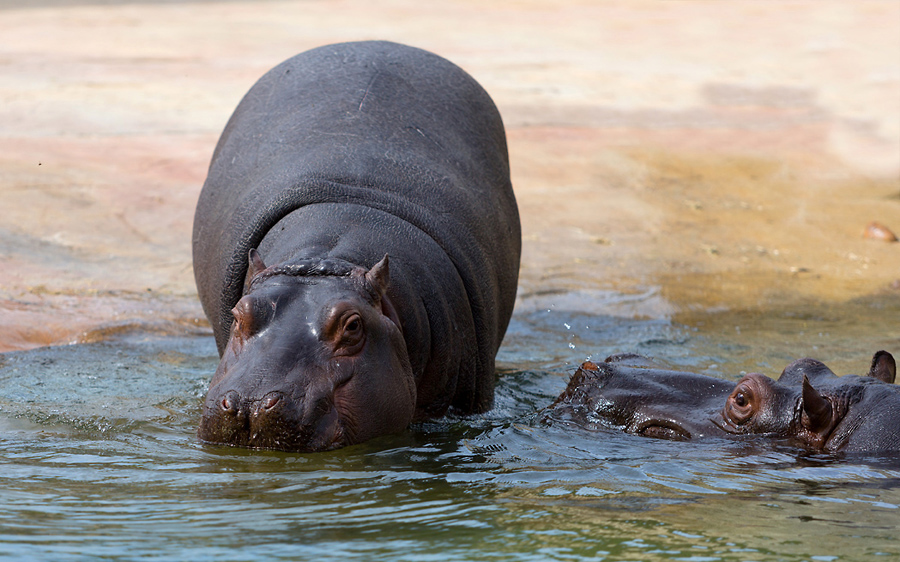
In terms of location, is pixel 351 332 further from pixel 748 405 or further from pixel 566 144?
pixel 566 144

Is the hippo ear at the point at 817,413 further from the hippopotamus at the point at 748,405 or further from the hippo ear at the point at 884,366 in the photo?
the hippo ear at the point at 884,366

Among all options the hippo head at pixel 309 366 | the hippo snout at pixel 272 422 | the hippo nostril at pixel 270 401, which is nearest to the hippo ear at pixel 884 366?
the hippo head at pixel 309 366

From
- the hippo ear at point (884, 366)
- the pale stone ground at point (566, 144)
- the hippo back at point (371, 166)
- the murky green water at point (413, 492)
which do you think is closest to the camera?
the murky green water at point (413, 492)

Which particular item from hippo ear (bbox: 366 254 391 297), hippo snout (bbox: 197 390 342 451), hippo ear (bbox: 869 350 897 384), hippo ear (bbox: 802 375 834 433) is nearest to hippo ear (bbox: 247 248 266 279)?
hippo ear (bbox: 366 254 391 297)

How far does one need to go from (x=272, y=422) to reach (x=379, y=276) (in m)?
0.65

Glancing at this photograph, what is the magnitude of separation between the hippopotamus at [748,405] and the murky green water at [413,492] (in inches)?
3.7

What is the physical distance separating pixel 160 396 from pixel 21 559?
8.13 ft

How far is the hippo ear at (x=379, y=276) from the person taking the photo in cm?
386

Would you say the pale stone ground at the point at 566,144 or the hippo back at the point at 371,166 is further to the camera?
the pale stone ground at the point at 566,144

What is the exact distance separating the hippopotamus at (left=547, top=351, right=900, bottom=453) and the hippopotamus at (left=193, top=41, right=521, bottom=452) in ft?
1.94

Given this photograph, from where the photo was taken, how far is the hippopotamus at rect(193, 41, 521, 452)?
11.9 feet

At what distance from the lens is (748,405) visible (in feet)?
13.3

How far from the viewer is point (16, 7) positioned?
23156 millimetres

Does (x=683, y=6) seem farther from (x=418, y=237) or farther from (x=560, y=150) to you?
(x=418, y=237)
